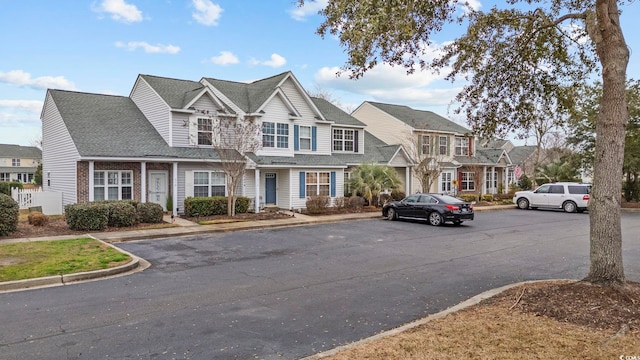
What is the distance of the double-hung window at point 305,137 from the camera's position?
26.8 meters

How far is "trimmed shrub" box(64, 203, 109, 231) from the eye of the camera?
16000 millimetres

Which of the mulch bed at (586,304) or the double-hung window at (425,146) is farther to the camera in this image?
the double-hung window at (425,146)

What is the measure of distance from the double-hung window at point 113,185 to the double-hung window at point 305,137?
10.4 metres

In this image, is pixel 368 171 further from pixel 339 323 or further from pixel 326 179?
pixel 339 323

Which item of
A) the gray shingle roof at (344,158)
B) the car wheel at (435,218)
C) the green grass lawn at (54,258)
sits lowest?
the green grass lawn at (54,258)

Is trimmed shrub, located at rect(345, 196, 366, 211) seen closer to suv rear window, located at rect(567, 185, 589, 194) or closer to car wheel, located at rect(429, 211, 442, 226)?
car wheel, located at rect(429, 211, 442, 226)

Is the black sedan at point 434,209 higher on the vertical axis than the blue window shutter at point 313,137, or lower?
lower

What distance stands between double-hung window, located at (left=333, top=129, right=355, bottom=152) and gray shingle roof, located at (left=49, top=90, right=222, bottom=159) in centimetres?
995

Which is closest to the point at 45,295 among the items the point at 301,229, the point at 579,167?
the point at 301,229

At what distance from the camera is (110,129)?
2161cm

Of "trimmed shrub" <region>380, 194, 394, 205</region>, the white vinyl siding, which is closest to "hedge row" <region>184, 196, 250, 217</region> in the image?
the white vinyl siding

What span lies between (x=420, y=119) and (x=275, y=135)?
16.8 meters

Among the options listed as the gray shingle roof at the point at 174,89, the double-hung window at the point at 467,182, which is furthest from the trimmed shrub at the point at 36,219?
the double-hung window at the point at 467,182

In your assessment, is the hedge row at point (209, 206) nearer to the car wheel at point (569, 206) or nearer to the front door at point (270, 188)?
the front door at point (270, 188)
